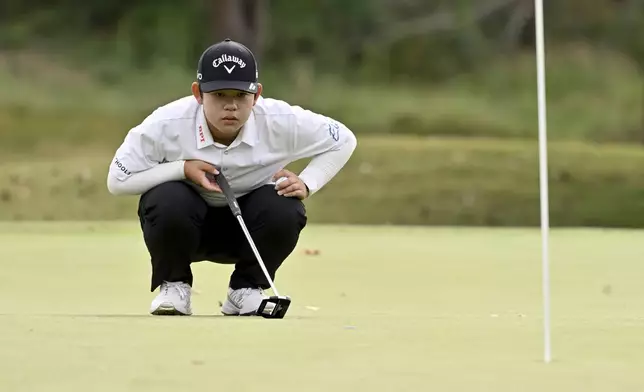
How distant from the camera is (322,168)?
466 cm

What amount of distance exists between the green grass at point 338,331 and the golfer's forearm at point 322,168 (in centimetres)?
42

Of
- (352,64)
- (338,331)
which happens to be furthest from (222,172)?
(352,64)

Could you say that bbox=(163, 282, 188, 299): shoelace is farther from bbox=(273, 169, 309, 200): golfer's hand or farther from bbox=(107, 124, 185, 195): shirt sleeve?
bbox=(273, 169, 309, 200): golfer's hand

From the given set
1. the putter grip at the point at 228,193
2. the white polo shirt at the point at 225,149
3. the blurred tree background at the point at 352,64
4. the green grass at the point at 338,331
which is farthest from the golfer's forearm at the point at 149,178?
the blurred tree background at the point at 352,64

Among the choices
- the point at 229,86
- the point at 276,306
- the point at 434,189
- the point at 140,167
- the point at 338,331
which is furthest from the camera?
the point at 434,189

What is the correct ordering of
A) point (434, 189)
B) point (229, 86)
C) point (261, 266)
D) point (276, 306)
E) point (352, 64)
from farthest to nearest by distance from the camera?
point (352, 64), point (434, 189), point (261, 266), point (229, 86), point (276, 306)

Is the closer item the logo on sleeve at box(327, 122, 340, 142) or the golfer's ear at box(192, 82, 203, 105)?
the golfer's ear at box(192, 82, 203, 105)

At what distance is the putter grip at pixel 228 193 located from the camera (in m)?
4.35

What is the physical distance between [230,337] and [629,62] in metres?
15.3

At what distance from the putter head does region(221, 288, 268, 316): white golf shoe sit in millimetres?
198

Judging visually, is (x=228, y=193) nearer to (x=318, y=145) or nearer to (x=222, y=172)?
(x=222, y=172)

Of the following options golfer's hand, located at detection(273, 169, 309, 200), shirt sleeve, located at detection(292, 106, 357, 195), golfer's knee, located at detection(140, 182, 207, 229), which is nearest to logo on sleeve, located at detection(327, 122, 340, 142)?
shirt sleeve, located at detection(292, 106, 357, 195)

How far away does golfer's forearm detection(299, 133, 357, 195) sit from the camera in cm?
462

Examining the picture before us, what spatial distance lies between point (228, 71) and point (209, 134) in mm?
282
